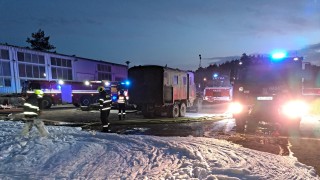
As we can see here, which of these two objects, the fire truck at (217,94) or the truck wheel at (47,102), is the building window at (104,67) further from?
the fire truck at (217,94)

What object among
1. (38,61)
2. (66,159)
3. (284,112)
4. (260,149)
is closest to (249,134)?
(284,112)

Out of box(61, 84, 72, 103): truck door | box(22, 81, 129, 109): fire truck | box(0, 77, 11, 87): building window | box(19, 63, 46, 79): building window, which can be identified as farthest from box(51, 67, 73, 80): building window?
box(61, 84, 72, 103): truck door

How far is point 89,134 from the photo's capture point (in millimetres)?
10023

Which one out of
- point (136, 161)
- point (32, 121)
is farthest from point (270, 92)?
point (32, 121)

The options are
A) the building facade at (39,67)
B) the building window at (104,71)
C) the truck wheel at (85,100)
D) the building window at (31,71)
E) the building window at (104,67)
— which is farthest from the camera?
the building window at (104,67)

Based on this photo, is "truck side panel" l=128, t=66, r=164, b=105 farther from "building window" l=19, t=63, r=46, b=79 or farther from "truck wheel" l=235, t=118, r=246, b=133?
"building window" l=19, t=63, r=46, b=79

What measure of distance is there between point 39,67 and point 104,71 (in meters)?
12.3

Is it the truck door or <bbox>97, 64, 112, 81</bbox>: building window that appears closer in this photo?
the truck door

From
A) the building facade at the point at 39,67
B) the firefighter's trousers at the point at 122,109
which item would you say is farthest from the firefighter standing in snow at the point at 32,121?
the building facade at the point at 39,67

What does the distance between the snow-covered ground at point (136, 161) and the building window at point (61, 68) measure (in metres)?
26.9

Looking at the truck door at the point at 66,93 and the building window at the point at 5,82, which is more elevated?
the building window at the point at 5,82

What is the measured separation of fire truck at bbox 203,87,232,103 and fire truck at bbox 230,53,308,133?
15.1m

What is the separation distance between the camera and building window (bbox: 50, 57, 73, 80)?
3428 cm

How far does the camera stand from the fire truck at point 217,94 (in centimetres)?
2767
